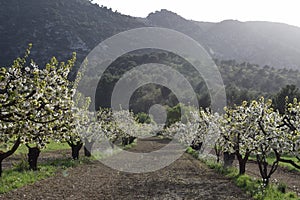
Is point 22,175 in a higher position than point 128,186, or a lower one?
higher

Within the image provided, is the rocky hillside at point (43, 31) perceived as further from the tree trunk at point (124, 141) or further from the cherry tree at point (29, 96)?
the cherry tree at point (29, 96)

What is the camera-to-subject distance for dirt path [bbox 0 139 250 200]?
16797 mm

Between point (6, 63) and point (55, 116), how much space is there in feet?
439

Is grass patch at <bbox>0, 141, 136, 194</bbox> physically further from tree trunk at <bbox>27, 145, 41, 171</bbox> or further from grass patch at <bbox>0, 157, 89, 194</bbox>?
tree trunk at <bbox>27, 145, 41, 171</bbox>

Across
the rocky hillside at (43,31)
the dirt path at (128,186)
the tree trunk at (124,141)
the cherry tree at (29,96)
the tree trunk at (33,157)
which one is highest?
the rocky hillside at (43,31)

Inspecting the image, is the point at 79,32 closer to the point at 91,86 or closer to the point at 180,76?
the point at 91,86

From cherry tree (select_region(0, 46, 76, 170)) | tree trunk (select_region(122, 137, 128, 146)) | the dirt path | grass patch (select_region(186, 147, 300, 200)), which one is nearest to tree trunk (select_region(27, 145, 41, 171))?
the dirt path

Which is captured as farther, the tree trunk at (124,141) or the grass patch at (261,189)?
the tree trunk at (124,141)

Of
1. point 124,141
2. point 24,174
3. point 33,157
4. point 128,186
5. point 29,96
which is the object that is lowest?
point 124,141

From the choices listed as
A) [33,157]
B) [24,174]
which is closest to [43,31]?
[33,157]

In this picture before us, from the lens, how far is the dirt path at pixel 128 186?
16797 millimetres

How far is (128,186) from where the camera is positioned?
19891 mm

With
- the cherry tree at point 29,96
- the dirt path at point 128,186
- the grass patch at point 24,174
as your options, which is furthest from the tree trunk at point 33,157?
the cherry tree at point 29,96

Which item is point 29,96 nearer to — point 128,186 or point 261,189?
point 128,186
